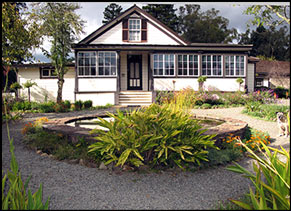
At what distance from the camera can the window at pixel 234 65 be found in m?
13.4

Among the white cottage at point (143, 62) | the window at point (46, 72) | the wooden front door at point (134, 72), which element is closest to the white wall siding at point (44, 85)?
the white cottage at point (143, 62)

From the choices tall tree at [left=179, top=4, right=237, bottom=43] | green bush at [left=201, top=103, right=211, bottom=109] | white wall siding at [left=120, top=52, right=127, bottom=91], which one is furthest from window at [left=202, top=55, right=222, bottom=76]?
white wall siding at [left=120, top=52, right=127, bottom=91]

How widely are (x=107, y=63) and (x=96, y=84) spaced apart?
50.2 inches

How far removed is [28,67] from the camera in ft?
47.8

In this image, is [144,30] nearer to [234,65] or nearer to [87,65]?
[87,65]

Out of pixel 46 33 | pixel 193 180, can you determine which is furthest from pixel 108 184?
pixel 46 33

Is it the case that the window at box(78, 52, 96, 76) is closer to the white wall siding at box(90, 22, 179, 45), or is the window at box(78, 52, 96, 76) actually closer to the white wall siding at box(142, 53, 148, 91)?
the white wall siding at box(90, 22, 179, 45)

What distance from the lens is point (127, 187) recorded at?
300 cm

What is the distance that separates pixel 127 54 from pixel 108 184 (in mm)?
11459

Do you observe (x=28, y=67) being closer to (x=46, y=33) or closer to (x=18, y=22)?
(x=46, y=33)

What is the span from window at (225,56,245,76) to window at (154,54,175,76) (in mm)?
3057

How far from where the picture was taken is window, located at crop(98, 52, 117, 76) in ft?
41.7

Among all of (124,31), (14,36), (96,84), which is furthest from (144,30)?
(14,36)

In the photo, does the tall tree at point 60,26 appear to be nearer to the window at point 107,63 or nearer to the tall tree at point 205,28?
the window at point 107,63
